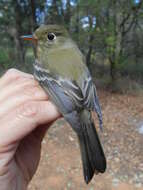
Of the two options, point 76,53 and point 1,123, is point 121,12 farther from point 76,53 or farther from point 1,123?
point 1,123

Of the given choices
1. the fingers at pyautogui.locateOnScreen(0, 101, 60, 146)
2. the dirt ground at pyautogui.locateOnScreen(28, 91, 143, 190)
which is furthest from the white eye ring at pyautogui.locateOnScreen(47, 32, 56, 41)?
the dirt ground at pyautogui.locateOnScreen(28, 91, 143, 190)

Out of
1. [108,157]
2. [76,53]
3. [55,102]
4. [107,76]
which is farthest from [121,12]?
[55,102]

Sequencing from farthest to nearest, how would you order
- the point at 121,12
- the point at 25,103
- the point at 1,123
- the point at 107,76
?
the point at 107,76
the point at 121,12
the point at 25,103
the point at 1,123

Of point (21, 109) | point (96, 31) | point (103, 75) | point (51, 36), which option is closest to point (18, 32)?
point (103, 75)

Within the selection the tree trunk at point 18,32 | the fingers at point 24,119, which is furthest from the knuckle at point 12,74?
the tree trunk at point 18,32

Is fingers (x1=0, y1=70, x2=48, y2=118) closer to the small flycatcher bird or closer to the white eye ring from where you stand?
the small flycatcher bird

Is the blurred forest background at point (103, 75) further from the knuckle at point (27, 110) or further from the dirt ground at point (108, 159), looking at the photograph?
the knuckle at point (27, 110)
